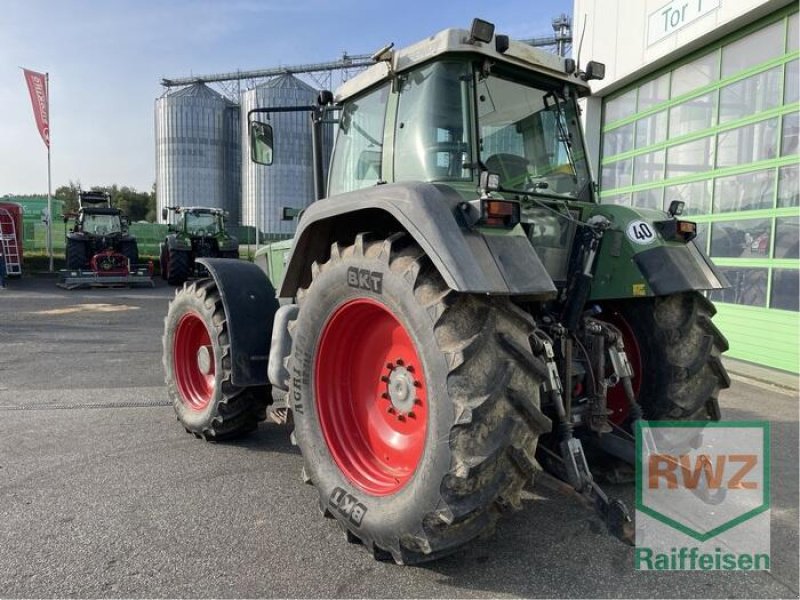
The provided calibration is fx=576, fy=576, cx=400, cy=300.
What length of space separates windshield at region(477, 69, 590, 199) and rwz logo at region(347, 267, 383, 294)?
0.92 metres

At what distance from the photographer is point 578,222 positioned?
2.98 meters

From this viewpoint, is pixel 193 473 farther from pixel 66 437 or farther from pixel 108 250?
pixel 108 250

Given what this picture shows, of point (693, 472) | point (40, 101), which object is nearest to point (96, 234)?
point (40, 101)

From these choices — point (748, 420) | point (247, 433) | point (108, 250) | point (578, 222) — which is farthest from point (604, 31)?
point (108, 250)

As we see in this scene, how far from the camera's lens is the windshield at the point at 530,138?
3066 mm

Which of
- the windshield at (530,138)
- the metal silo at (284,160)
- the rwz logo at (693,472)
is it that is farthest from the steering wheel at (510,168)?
the rwz logo at (693,472)

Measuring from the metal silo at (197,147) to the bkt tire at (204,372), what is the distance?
32.3 metres

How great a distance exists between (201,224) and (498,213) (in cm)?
1772

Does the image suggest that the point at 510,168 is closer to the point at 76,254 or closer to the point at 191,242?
the point at 191,242

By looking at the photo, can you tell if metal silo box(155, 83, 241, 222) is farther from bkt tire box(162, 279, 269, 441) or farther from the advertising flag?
bkt tire box(162, 279, 269, 441)

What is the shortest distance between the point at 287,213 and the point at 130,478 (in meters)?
2.09

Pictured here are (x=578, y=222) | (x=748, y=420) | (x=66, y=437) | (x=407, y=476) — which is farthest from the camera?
(x=748, y=420)

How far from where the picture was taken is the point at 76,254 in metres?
17.0

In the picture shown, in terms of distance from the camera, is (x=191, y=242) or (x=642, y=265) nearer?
(x=642, y=265)
